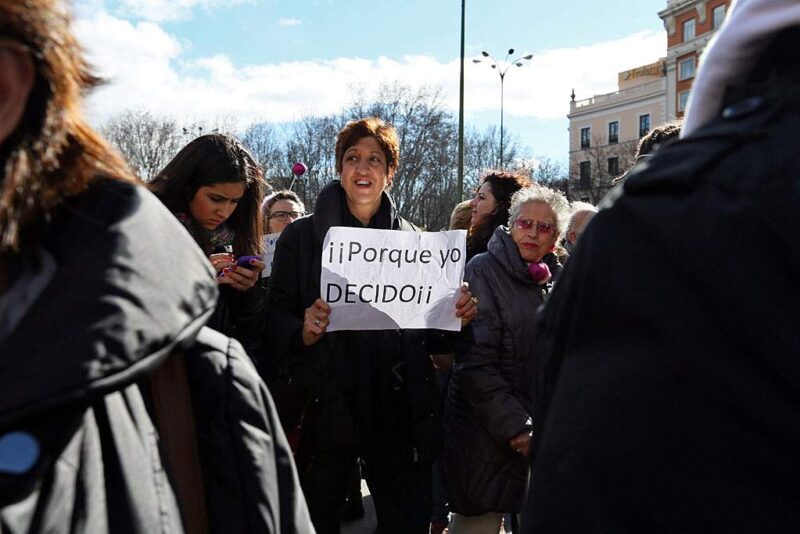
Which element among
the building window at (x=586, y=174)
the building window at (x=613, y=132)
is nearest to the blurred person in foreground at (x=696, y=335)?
the building window at (x=586, y=174)

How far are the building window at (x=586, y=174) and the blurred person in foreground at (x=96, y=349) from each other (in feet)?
161

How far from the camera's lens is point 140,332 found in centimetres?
95

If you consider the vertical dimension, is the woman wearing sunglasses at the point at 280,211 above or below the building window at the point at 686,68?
below

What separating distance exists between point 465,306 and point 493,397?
0.42 m

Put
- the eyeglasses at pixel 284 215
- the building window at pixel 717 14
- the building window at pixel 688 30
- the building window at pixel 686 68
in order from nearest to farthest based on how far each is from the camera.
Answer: the eyeglasses at pixel 284 215 < the building window at pixel 717 14 < the building window at pixel 686 68 < the building window at pixel 688 30

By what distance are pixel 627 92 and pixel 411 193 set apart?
31.8 metres

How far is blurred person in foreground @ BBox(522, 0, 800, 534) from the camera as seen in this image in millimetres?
675

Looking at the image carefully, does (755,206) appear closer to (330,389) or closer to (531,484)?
(531,484)

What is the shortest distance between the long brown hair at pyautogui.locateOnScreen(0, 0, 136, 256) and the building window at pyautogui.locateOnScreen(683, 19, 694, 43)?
62.3 m

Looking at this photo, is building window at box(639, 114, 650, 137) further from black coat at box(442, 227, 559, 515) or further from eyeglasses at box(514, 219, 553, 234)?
black coat at box(442, 227, 559, 515)

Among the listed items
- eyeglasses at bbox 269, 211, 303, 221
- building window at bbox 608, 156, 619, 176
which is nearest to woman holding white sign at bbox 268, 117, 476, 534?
eyeglasses at bbox 269, 211, 303, 221

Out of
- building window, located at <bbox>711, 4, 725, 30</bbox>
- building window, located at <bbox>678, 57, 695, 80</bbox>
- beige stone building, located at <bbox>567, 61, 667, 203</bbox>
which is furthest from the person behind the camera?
beige stone building, located at <bbox>567, 61, 667, 203</bbox>

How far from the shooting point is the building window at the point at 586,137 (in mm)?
66575

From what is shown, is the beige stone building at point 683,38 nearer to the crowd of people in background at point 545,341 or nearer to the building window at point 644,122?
the building window at point 644,122
